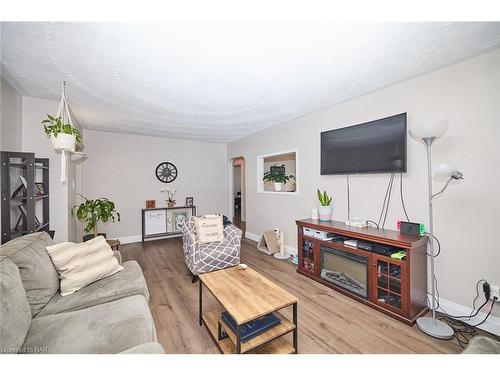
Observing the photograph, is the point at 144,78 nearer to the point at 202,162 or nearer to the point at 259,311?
the point at 259,311

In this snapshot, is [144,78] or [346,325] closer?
[346,325]

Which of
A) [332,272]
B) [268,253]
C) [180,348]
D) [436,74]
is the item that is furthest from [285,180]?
[180,348]

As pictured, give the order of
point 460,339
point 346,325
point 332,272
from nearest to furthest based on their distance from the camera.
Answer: point 460,339 → point 346,325 → point 332,272

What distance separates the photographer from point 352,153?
8.23 ft

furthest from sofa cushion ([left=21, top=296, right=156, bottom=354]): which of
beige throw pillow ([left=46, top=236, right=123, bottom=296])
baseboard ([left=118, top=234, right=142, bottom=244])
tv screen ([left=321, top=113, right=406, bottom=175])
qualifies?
baseboard ([left=118, top=234, right=142, bottom=244])

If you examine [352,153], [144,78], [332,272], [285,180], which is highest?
[144,78]

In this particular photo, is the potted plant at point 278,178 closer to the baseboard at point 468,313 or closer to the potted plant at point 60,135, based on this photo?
the baseboard at point 468,313

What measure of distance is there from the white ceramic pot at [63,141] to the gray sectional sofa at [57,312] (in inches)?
31.3

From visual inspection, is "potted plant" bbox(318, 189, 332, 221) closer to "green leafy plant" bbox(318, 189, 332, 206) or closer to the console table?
"green leafy plant" bbox(318, 189, 332, 206)

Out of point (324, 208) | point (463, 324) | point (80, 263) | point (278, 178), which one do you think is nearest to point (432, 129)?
point (324, 208)

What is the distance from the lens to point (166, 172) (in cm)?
466

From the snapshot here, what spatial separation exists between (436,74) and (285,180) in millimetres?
2346

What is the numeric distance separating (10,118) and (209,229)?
2.50 meters

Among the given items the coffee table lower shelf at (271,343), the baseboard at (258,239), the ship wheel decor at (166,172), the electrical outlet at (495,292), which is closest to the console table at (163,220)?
the ship wheel decor at (166,172)
